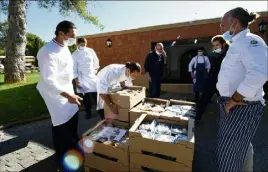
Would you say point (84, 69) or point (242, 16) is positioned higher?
point (242, 16)

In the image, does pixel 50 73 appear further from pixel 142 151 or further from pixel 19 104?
pixel 19 104

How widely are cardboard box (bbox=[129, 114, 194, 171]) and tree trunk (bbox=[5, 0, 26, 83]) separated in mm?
8120

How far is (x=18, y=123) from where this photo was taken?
4742 millimetres

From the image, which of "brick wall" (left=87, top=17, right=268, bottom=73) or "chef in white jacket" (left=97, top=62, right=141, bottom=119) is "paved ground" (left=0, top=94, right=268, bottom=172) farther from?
"brick wall" (left=87, top=17, right=268, bottom=73)

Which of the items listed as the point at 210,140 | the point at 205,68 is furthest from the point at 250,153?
the point at 205,68

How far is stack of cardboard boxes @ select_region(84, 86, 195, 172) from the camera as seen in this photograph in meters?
2.01

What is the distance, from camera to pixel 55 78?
2.45 m

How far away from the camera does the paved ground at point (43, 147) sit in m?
2.87

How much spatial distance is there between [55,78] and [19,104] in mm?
4389

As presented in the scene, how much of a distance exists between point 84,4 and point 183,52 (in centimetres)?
658

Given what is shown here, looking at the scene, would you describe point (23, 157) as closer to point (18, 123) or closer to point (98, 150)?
point (98, 150)

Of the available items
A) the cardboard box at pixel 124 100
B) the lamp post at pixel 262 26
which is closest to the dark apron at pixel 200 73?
the lamp post at pixel 262 26

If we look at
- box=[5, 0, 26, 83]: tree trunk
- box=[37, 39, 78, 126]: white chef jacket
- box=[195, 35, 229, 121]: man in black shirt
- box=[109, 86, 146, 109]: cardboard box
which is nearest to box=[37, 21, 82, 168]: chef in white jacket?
box=[37, 39, 78, 126]: white chef jacket

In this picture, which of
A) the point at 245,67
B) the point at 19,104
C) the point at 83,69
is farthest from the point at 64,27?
the point at 19,104
